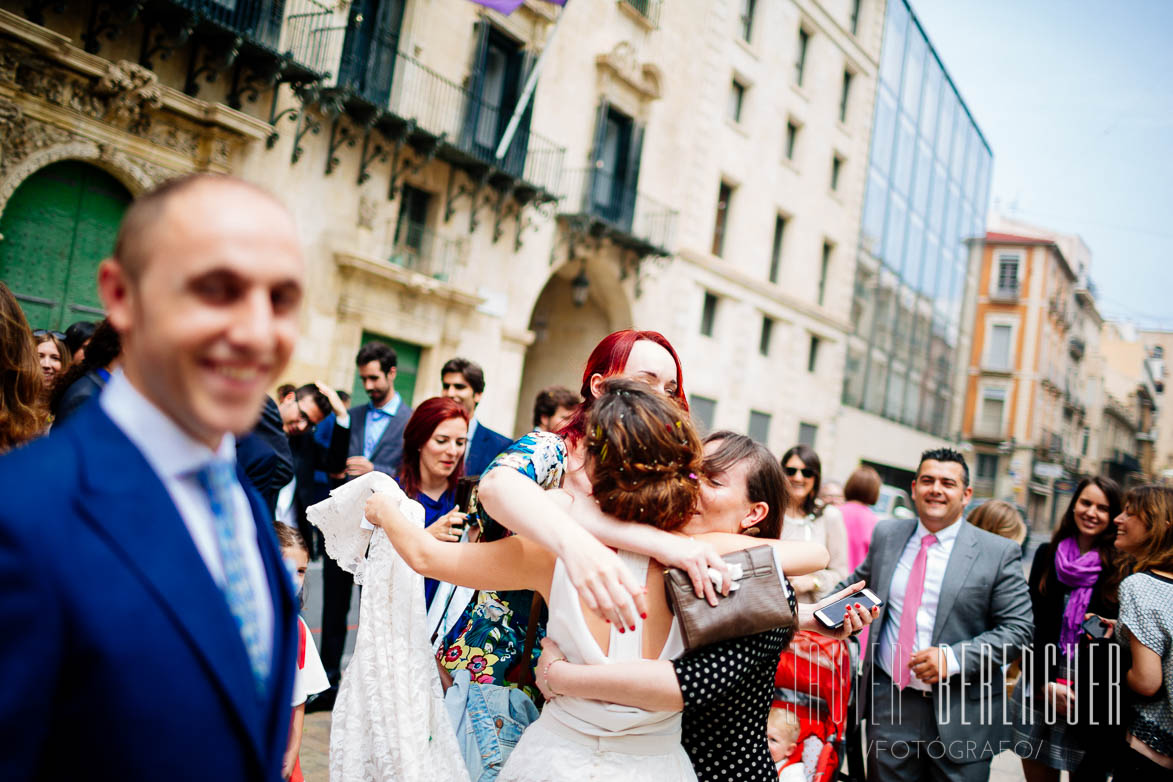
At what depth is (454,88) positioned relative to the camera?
48.5ft

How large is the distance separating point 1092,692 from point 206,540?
15.5 feet

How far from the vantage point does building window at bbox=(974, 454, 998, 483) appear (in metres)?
47.0

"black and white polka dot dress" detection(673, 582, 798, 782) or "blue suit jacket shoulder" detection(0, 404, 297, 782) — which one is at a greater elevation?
"blue suit jacket shoulder" detection(0, 404, 297, 782)

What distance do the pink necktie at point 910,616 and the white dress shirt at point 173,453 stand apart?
12.5ft

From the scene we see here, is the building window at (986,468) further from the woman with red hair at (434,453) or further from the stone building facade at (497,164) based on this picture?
the woman with red hair at (434,453)

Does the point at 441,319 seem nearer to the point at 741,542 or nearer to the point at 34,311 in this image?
the point at 34,311

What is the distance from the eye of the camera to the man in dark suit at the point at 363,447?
5.66m

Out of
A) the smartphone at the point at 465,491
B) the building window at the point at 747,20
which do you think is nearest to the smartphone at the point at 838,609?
the smartphone at the point at 465,491

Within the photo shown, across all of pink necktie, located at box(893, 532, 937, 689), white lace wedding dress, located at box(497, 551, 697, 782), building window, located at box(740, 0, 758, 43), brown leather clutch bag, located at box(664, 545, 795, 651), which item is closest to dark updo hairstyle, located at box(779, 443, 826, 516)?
pink necktie, located at box(893, 532, 937, 689)

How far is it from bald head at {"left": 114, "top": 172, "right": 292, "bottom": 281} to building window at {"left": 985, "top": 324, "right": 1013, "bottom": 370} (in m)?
52.8

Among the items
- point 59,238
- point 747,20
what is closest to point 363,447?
point 59,238

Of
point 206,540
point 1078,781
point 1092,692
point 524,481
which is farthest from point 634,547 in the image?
point 1078,781

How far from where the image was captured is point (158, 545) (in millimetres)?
969

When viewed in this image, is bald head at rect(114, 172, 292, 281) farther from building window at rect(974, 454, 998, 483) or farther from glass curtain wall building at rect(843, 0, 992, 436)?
building window at rect(974, 454, 998, 483)
